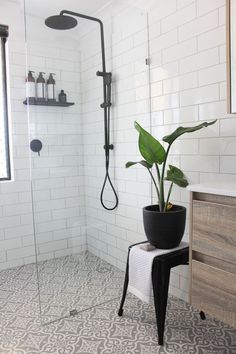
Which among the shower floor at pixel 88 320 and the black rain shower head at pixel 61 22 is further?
the black rain shower head at pixel 61 22

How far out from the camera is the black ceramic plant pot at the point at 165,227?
1724mm

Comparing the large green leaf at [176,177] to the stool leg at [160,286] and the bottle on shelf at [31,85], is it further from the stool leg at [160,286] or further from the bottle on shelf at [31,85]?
the bottle on shelf at [31,85]

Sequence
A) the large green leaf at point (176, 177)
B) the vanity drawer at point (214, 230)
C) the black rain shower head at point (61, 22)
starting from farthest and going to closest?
the black rain shower head at point (61, 22)
the large green leaf at point (176, 177)
the vanity drawer at point (214, 230)

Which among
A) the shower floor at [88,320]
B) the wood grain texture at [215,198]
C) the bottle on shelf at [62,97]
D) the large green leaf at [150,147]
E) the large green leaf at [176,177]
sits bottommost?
the shower floor at [88,320]

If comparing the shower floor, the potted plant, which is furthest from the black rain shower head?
the shower floor

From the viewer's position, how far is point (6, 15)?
8.95 ft

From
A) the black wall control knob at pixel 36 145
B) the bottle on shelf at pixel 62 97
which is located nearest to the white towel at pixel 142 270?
the black wall control knob at pixel 36 145

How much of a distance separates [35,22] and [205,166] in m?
1.66

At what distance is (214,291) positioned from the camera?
139 centimetres

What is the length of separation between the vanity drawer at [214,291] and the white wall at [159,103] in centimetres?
63

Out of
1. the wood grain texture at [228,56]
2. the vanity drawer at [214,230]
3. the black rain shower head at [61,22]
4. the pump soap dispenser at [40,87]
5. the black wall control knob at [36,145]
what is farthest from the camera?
the pump soap dispenser at [40,87]

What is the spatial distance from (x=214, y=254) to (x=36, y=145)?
4.95 ft


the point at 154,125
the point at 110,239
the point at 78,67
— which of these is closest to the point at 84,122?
the point at 78,67

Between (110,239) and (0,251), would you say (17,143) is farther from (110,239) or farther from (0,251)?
(110,239)
